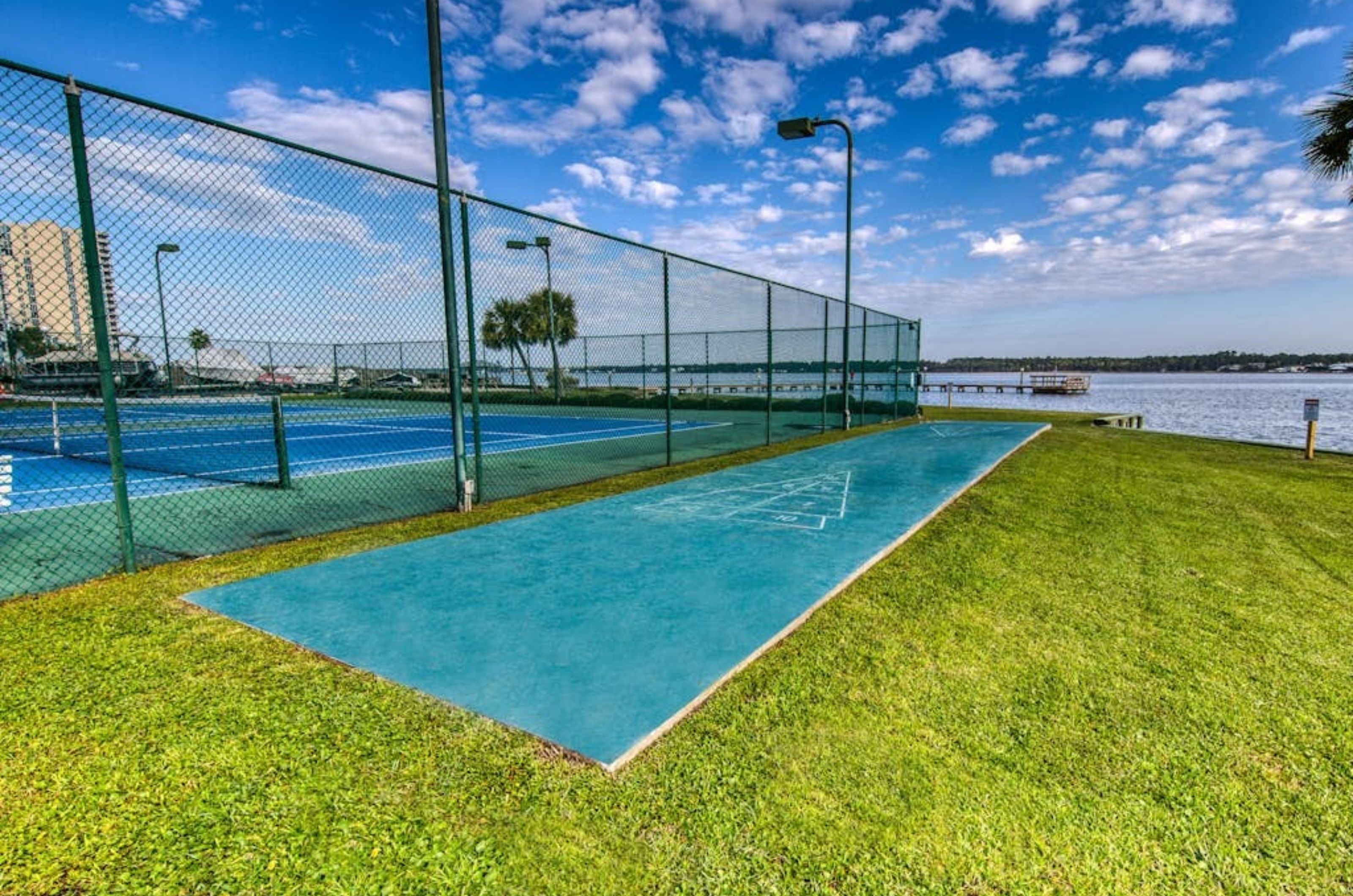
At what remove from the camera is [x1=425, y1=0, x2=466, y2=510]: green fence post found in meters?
5.75

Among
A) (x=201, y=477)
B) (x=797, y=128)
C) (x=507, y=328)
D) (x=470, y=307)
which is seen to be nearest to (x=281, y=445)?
Result: (x=201, y=477)

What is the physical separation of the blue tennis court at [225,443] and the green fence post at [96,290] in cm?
143

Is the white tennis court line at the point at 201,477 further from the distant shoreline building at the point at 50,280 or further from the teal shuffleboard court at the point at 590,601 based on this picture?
the teal shuffleboard court at the point at 590,601

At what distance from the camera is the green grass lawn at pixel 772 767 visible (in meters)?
1.75

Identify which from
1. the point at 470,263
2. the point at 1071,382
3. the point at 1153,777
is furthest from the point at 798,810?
the point at 1071,382

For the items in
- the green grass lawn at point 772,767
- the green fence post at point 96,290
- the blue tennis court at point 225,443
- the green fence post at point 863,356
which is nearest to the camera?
the green grass lawn at point 772,767

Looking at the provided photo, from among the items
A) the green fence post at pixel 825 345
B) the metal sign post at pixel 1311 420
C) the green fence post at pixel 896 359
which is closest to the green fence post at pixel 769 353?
the green fence post at pixel 825 345

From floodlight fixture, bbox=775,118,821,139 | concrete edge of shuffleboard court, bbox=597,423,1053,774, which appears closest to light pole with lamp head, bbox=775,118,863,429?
floodlight fixture, bbox=775,118,821,139

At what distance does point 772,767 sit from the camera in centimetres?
219

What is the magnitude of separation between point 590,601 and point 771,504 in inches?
128

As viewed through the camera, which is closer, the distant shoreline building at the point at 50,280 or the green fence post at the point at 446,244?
the distant shoreline building at the point at 50,280

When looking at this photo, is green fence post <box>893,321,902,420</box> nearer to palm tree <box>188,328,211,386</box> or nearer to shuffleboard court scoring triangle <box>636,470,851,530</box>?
shuffleboard court scoring triangle <box>636,470,851,530</box>

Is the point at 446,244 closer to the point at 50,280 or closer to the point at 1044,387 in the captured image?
the point at 50,280

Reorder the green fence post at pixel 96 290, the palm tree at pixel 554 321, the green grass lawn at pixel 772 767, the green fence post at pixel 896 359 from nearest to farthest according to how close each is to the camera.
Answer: the green grass lawn at pixel 772 767
the green fence post at pixel 96 290
the palm tree at pixel 554 321
the green fence post at pixel 896 359
